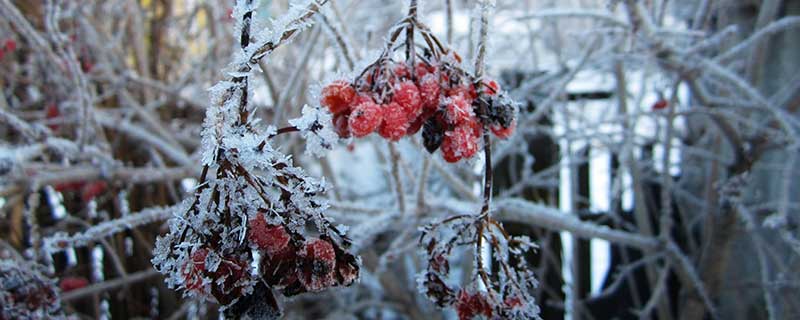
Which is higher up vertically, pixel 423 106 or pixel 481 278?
pixel 423 106

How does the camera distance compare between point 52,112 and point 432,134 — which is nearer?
point 432,134

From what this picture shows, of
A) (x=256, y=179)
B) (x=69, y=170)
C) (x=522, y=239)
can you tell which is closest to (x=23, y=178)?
(x=69, y=170)

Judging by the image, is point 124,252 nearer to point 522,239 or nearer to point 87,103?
point 87,103

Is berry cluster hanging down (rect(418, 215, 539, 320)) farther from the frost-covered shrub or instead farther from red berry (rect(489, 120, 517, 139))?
the frost-covered shrub

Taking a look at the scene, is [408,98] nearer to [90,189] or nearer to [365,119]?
[365,119]

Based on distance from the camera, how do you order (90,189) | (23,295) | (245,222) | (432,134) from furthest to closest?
1. (90,189)
2. (23,295)
3. (432,134)
4. (245,222)

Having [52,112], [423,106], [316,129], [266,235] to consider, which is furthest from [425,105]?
[52,112]

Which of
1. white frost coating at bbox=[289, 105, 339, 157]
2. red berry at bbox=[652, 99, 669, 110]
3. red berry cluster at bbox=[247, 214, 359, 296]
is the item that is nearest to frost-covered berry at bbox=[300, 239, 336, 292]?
red berry cluster at bbox=[247, 214, 359, 296]
